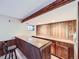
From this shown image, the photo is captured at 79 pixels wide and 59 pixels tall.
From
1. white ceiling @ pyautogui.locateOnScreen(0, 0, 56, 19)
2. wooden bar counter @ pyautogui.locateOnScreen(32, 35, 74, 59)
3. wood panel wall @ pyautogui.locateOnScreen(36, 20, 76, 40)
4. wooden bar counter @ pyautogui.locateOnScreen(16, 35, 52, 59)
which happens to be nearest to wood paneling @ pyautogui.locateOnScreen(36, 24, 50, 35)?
wood panel wall @ pyautogui.locateOnScreen(36, 20, 76, 40)

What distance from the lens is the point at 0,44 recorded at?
498 cm

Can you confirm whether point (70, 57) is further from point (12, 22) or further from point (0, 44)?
point (12, 22)

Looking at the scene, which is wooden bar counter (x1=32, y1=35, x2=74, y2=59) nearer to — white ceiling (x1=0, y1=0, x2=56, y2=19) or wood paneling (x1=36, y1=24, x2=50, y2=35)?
wood paneling (x1=36, y1=24, x2=50, y2=35)

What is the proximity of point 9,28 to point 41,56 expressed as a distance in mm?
4445

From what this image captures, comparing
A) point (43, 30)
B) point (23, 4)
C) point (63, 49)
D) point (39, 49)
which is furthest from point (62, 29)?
point (39, 49)

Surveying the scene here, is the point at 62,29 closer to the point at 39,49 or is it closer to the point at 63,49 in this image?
the point at 63,49

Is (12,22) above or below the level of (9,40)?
above

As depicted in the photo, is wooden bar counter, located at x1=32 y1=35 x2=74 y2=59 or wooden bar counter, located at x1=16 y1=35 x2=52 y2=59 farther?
wooden bar counter, located at x1=32 y1=35 x2=74 y2=59

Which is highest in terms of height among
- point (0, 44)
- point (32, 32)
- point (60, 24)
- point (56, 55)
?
point (60, 24)

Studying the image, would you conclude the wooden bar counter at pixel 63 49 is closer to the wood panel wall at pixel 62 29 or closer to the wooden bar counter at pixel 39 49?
the wood panel wall at pixel 62 29

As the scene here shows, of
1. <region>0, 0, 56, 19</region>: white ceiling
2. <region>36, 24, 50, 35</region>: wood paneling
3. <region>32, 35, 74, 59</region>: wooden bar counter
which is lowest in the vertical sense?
<region>32, 35, 74, 59</region>: wooden bar counter

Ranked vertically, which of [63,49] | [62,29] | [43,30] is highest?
[62,29]

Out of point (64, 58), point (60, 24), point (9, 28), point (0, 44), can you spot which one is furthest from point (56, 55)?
point (9, 28)

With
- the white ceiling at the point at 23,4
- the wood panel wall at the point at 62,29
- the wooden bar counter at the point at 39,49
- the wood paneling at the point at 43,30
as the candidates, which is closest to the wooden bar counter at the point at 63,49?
the wood panel wall at the point at 62,29
